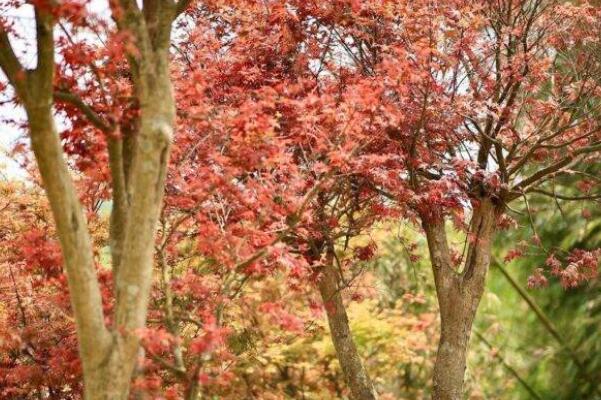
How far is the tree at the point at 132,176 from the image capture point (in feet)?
11.6

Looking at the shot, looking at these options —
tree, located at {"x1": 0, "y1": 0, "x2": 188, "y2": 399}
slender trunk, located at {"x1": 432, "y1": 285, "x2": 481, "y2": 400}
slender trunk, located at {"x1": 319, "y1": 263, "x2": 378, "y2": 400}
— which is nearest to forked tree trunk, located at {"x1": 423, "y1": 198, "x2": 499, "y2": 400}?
slender trunk, located at {"x1": 432, "y1": 285, "x2": 481, "y2": 400}

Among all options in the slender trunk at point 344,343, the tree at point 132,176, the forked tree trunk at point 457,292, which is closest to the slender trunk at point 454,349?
the forked tree trunk at point 457,292

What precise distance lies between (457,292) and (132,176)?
4335 mm

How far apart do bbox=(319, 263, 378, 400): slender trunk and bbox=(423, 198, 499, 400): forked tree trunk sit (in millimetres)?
868

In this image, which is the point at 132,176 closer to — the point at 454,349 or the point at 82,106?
the point at 82,106

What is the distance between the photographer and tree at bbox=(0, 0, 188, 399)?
11.6ft

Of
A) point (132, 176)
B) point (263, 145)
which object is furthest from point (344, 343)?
point (132, 176)

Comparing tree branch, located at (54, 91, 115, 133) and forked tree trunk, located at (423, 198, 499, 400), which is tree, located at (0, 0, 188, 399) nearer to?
tree branch, located at (54, 91, 115, 133)

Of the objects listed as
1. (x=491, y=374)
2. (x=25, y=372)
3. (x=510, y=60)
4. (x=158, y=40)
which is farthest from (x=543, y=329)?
(x=158, y=40)

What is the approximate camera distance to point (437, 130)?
6.96 m

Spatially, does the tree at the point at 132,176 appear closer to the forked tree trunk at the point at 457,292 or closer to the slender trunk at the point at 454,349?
the forked tree trunk at the point at 457,292

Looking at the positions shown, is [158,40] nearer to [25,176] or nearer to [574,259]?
[25,176]

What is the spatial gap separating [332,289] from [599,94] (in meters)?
3.60

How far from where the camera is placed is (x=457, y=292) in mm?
7137
